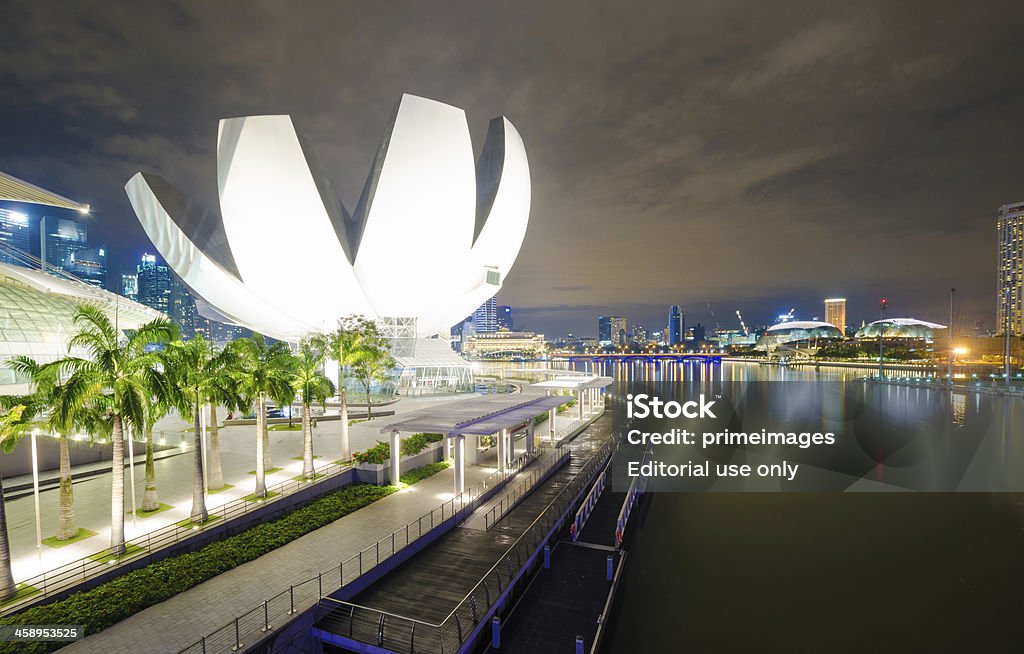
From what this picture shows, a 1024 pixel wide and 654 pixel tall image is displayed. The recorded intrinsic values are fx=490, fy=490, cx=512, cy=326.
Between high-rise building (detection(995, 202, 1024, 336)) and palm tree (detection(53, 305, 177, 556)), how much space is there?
594 ft

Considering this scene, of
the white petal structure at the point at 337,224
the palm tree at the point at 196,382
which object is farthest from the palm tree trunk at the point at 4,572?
the white petal structure at the point at 337,224

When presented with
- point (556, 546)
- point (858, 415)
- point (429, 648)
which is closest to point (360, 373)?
point (556, 546)

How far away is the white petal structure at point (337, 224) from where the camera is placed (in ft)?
105

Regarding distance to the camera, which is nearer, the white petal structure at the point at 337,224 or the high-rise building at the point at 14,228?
the white petal structure at the point at 337,224

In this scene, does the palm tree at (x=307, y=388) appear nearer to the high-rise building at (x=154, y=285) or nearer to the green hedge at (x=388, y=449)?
the green hedge at (x=388, y=449)

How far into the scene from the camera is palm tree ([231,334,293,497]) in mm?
13719

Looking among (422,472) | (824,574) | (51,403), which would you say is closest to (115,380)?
(51,403)

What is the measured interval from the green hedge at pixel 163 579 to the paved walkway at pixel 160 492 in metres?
1.64

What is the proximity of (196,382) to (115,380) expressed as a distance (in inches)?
99.2

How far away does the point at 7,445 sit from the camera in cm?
949

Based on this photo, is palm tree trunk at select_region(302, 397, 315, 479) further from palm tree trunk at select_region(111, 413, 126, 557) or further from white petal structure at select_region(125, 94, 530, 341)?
white petal structure at select_region(125, 94, 530, 341)

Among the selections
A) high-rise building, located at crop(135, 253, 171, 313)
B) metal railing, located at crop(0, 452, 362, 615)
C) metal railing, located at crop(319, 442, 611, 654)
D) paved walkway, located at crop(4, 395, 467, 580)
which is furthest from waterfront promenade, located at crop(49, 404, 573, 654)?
high-rise building, located at crop(135, 253, 171, 313)

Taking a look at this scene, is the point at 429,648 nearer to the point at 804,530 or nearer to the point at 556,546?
the point at 556,546

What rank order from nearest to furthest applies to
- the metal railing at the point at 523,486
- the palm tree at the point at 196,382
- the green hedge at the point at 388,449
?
the palm tree at the point at 196,382
the metal railing at the point at 523,486
the green hedge at the point at 388,449
